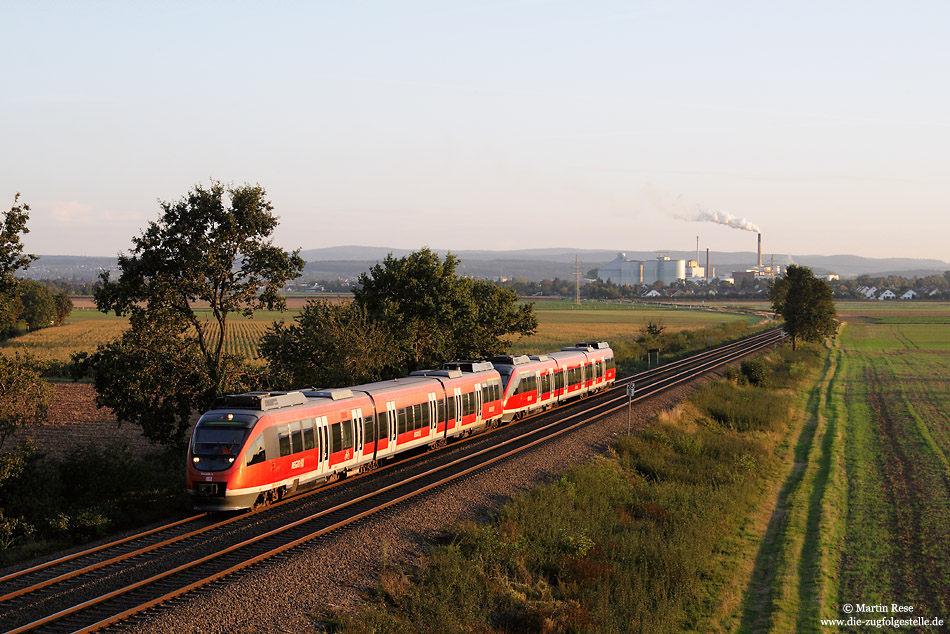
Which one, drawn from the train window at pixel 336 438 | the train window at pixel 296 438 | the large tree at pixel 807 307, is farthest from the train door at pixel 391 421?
the large tree at pixel 807 307

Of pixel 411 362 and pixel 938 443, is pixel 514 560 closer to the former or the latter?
pixel 411 362

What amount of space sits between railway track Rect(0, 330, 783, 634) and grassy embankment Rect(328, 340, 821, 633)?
338 cm

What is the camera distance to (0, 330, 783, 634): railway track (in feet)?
49.5

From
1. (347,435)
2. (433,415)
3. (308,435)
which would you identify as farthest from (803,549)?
(308,435)

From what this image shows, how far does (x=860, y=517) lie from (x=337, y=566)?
69.1ft

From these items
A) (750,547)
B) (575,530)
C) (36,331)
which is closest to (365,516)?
(575,530)

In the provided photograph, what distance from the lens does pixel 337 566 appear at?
1805 centimetres

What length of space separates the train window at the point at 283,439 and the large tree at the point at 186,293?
6.48m

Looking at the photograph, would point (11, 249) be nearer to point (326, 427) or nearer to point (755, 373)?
point (326, 427)

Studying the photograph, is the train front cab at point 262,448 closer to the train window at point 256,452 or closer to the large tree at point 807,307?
the train window at point 256,452

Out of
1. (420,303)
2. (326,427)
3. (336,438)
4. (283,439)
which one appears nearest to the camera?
(283,439)

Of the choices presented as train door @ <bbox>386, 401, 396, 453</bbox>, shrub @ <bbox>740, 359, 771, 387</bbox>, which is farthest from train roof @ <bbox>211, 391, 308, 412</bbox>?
shrub @ <bbox>740, 359, 771, 387</bbox>

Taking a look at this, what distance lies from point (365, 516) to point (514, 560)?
177 inches

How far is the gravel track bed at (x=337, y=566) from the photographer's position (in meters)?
15.0
